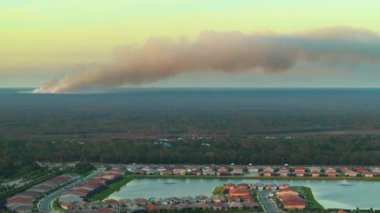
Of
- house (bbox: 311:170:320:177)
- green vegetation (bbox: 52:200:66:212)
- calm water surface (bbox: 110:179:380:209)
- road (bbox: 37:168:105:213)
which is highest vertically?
road (bbox: 37:168:105:213)

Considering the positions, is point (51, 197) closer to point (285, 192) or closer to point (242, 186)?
point (242, 186)

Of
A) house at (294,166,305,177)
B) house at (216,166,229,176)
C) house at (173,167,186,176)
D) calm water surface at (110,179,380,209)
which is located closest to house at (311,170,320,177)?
house at (294,166,305,177)

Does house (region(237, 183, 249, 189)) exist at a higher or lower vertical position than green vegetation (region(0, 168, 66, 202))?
lower

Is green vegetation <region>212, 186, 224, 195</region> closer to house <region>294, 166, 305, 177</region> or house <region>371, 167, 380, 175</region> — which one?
house <region>294, 166, 305, 177</region>

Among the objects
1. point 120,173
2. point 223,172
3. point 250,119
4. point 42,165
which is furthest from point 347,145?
point 250,119

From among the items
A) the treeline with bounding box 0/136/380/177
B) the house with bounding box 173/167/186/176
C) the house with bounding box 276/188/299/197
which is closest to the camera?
the house with bounding box 276/188/299/197

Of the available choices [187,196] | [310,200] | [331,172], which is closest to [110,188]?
[187,196]
